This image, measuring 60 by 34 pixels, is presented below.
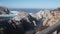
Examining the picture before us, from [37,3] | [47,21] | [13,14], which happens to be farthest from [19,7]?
[47,21]

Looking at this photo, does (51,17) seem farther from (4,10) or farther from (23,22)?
(4,10)

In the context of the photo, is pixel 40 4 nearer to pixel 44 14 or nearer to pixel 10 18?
pixel 44 14

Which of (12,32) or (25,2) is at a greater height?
(25,2)

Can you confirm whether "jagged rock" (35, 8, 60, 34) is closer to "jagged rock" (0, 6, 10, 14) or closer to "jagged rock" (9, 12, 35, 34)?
"jagged rock" (9, 12, 35, 34)

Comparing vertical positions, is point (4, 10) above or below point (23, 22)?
above

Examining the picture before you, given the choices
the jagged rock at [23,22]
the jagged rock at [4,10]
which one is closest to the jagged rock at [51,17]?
the jagged rock at [23,22]

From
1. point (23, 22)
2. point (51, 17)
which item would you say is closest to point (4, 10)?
point (23, 22)

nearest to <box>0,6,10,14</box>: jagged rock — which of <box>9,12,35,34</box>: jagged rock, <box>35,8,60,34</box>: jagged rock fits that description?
<box>9,12,35,34</box>: jagged rock

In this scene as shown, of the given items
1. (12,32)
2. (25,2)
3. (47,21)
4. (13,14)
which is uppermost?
(25,2)

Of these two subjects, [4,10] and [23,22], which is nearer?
[4,10]

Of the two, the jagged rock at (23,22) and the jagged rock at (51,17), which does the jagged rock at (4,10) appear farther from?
the jagged rock at (51,17)

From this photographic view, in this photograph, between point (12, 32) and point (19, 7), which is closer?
point (19, 7)
